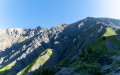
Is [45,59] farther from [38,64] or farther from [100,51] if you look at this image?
[100,51]

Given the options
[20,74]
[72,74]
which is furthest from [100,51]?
[20,74]

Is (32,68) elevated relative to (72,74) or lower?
lower

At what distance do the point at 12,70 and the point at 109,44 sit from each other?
178 m

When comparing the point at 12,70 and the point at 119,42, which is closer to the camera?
the point at 119,42

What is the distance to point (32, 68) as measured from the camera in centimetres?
16100

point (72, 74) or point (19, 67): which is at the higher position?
point (72, 74)

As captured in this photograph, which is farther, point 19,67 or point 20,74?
point 19,67

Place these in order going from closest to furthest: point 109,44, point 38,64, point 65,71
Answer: point 65,71 < point 109,44 < point 38,64

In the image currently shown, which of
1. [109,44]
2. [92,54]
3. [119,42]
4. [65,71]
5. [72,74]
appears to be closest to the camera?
[72,74]

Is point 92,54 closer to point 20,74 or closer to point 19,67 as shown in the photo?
point 20,74

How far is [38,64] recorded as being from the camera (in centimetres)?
17100

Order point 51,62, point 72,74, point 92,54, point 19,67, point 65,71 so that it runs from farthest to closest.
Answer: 1. point 19,67
2. point 51,62
3. point 92,54
4. point 65,71
5. point 72,74

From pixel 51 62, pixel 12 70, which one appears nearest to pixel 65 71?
pixel 51 62

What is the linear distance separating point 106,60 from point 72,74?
23.2m
